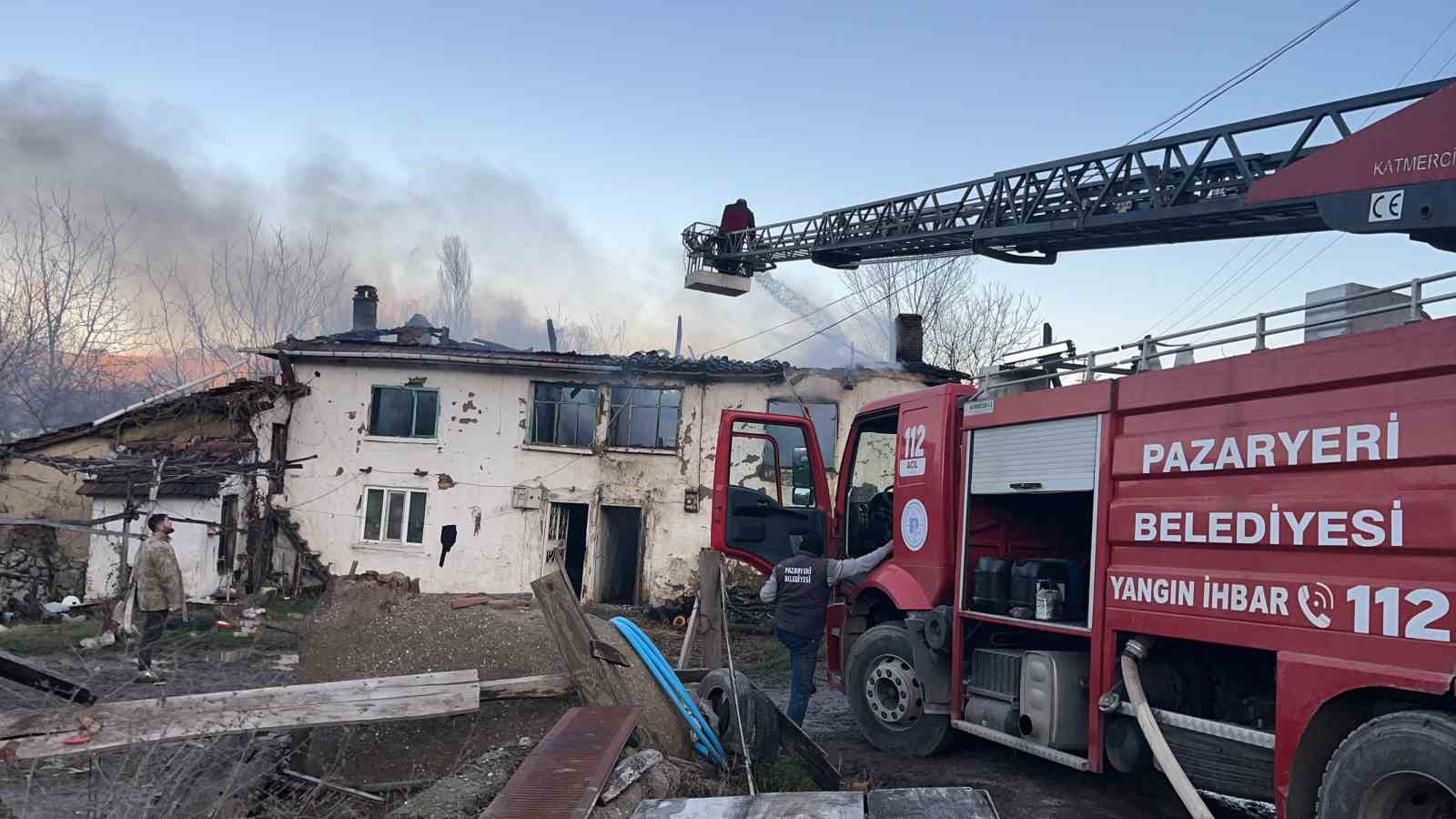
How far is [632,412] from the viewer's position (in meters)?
18.2

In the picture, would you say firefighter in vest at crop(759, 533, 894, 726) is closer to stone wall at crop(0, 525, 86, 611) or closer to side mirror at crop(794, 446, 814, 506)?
side mirror at crop(794, 446, 814, 506)

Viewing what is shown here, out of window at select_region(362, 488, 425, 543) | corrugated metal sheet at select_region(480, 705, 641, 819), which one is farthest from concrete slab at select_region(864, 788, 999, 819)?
window at select_region(362, 488, 425, 543)

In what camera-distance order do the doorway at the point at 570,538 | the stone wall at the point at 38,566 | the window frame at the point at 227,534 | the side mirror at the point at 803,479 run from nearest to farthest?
the side mirror at the point at 803,479 < the stone wall at the point at 38,566 < the window frame at the point at 227,534 < the doorway at the point at 570,538

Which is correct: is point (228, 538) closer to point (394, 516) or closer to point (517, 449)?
point (394, 516)

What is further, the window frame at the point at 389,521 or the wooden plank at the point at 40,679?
the window frame at the point at 389,521

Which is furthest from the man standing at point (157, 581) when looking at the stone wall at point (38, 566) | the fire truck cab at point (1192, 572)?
the stone wall at point (38, 566)

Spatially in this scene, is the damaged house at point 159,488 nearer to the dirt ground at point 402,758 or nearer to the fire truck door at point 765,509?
the dirt ground at point 402,758

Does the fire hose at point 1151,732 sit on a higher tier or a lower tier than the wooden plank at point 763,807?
higher

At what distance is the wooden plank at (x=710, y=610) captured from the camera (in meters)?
8.39

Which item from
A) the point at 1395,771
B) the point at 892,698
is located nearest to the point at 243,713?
the point at 892,698

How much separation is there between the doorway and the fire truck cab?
10516mm

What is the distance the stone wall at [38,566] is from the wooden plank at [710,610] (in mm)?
12773

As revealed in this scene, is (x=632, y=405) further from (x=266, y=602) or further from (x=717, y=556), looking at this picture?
(x=717, y=556)

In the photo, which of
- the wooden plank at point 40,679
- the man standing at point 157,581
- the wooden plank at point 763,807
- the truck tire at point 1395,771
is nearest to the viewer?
the truck tire at point 1395,771
